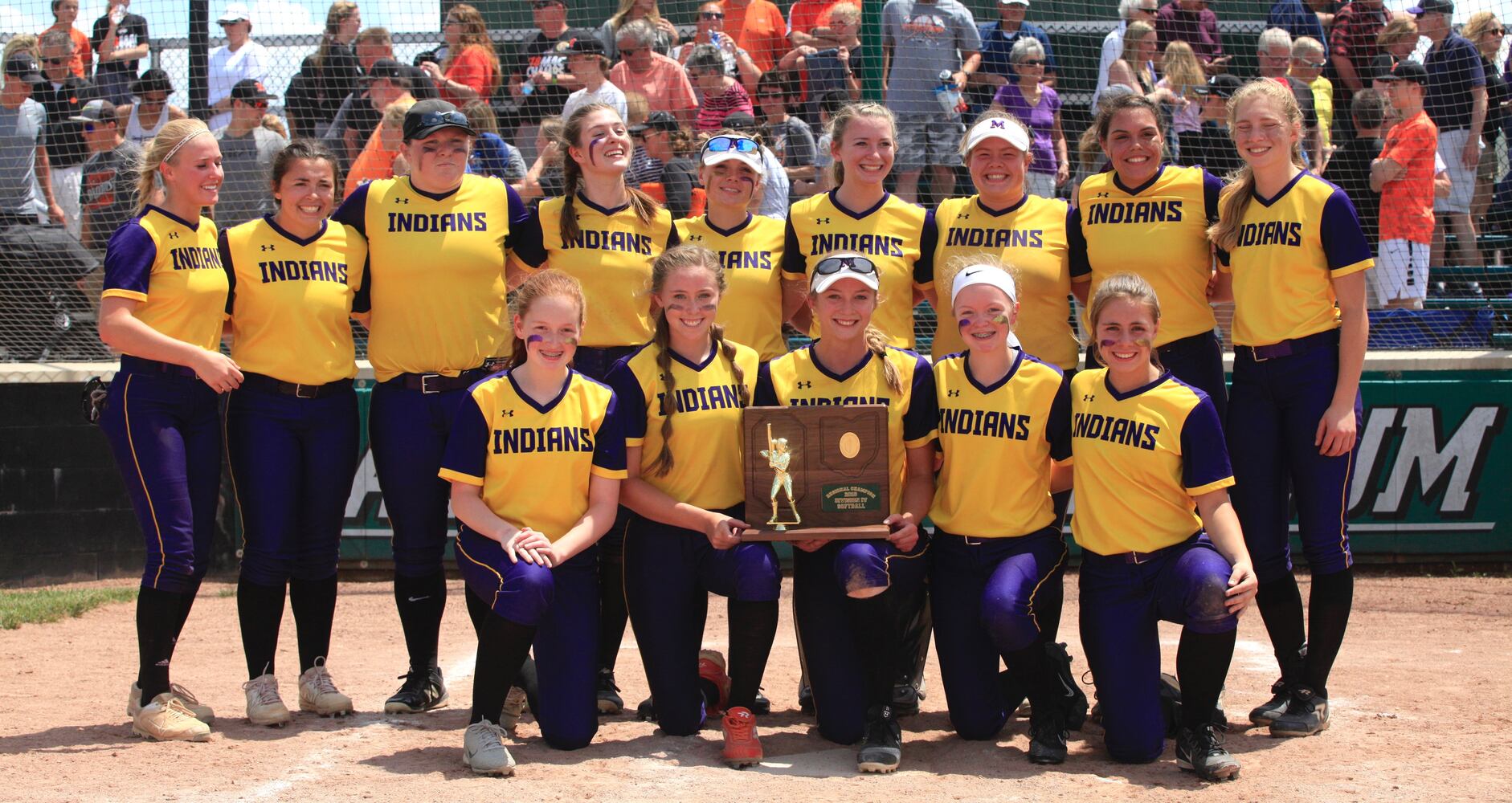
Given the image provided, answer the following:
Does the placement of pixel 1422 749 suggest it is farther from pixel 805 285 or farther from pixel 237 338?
pixel 237 338

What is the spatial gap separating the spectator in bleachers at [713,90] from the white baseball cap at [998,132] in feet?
13.8

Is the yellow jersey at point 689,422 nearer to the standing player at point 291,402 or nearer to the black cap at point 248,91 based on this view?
the standing player at point 291,402

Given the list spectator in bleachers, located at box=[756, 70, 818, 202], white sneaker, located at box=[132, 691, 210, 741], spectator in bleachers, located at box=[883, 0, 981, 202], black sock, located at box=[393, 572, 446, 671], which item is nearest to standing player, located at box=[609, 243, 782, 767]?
black sock, located at box=[393, 572, 446, 671]

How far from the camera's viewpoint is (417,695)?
17.0 ft

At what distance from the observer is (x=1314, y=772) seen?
432 centimetres

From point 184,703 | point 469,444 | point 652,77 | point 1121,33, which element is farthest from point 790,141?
point 184,703

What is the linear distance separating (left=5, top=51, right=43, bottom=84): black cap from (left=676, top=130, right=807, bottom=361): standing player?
6.38 m

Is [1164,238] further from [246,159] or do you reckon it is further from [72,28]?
[72,28]

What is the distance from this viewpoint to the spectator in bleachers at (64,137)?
9695mm

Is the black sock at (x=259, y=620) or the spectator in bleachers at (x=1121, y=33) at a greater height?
the spectator in bleachers at (x=1121, y=33)

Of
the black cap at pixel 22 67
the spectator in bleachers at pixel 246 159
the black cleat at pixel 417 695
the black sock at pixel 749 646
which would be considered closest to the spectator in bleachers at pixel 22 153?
the black cap at pixel 22 67

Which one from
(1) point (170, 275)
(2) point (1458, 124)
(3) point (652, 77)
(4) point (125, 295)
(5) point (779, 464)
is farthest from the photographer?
(3) point (652, 77)

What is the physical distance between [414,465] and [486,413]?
490 mm

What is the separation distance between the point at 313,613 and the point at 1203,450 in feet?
10.1
